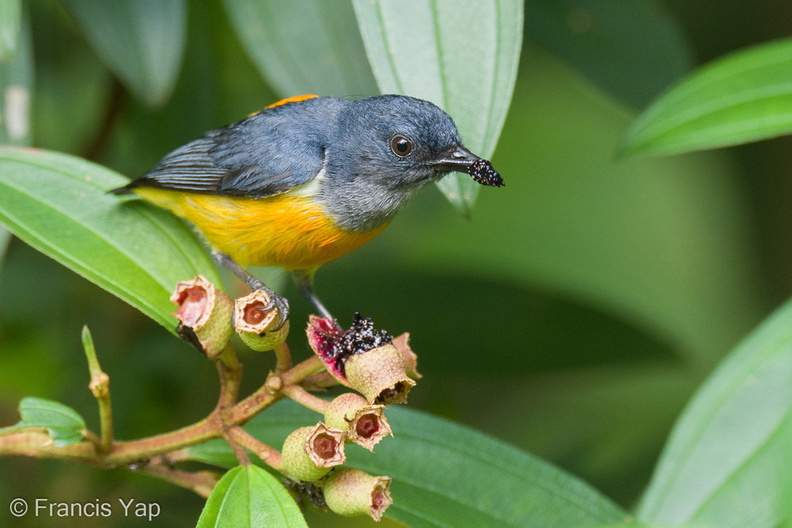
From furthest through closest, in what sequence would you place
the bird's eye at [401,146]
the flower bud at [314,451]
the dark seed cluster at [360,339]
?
the bird's eye at [401,146] < the dark seed cluster at [360,339] < the flower bud at [314,451]

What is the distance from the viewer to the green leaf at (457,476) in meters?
1.96

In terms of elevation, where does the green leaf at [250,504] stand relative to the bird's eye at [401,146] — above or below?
below

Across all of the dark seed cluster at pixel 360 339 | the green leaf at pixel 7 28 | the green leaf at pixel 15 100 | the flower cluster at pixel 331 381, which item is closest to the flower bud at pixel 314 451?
the flower cluster at pixel 331 381

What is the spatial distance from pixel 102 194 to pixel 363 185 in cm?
71

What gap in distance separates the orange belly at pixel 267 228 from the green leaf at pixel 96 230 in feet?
0.54

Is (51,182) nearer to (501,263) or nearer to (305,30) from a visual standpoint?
(305,30)

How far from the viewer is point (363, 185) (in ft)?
7.75

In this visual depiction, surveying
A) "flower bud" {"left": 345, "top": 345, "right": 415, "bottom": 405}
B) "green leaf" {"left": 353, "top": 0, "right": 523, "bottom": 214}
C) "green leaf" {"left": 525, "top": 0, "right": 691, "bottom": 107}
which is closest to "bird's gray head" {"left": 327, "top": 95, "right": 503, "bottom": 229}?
"green leaf" {"left": 353, "top": 0, "right": 523, "bottom": 214}

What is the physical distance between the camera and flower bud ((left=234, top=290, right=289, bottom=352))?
1.65 m

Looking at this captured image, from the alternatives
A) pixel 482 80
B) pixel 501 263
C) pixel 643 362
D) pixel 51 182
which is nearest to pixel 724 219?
pixel 501 263

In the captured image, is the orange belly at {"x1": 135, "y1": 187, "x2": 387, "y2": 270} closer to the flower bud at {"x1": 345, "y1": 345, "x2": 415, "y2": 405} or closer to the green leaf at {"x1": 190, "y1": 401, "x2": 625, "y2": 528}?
the green leaf at {"x1": 190, "y1": 401, "x2": 625, "y2": 528}

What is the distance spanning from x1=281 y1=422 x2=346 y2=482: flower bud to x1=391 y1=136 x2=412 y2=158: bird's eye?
39.6 inches

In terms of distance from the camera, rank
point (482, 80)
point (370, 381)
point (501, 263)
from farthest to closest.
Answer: point (501, 263) → point (482, 80) → point (370, 381)

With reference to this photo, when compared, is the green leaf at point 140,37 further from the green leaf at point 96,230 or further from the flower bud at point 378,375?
the flower bud at point 378,375
